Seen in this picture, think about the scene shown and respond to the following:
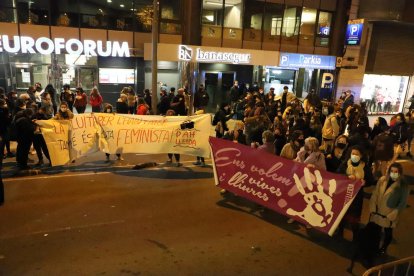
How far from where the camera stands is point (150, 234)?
21.0ft

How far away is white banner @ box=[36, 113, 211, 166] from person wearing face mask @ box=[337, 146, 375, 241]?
4153 millimetres

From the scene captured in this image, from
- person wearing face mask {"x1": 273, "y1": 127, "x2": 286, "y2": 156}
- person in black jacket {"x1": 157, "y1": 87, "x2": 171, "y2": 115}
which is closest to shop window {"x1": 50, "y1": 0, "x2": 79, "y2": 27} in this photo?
person in black jacket {"x1": 157, "y1": 87, "x2": 171, "y2": 115}

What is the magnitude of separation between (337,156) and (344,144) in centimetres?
32

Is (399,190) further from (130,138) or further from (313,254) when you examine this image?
(130,138)

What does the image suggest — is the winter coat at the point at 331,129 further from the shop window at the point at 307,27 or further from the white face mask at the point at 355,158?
the shop window at the point at 307,27

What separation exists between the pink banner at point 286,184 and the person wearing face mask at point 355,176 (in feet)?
0.96

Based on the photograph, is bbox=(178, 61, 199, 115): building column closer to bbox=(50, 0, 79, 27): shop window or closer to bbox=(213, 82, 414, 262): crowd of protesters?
bbox=(213, 82, 414, 262): crowd of protesters

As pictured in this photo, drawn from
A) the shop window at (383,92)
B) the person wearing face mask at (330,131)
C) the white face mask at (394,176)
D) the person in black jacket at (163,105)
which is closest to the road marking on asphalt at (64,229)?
the white face mask at (394,176)

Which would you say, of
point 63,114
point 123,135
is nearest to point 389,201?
point 123,135

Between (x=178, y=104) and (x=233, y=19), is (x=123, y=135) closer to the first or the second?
(x=178, y=104)

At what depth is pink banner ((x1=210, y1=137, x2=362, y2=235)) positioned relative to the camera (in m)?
5.94

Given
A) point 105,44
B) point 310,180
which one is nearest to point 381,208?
point 310,180

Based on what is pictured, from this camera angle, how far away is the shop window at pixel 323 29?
22562 mm

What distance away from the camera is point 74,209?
7.27m
